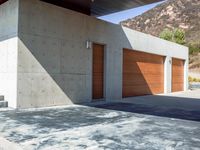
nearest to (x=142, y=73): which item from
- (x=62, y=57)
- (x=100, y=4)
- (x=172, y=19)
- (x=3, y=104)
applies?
(x=100, y=4)

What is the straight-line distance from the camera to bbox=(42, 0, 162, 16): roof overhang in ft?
30.9

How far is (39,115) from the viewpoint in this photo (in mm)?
6527

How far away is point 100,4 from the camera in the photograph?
10.0 meters

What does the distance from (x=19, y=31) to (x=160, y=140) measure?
5158mm

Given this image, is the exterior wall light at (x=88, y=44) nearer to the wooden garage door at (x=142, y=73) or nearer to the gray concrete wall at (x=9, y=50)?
the wooden garage door at (x=142, y=73)

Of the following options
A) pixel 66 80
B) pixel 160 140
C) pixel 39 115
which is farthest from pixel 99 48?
pixel 160 140

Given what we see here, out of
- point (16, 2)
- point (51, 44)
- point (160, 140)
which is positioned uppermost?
point (16, 2)

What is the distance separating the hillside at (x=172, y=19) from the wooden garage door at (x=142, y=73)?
44.6 m

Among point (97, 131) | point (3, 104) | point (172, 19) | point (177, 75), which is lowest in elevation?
point (97, 131)

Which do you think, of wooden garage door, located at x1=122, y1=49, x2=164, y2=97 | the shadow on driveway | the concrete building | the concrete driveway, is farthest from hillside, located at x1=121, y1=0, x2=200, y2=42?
the concrete driveway

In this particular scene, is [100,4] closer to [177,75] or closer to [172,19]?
[177,75]

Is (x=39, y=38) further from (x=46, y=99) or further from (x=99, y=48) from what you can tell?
(x=99, y=48)

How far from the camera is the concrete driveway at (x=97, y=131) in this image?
3.98 metres

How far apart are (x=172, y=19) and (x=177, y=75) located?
51.8 metres
